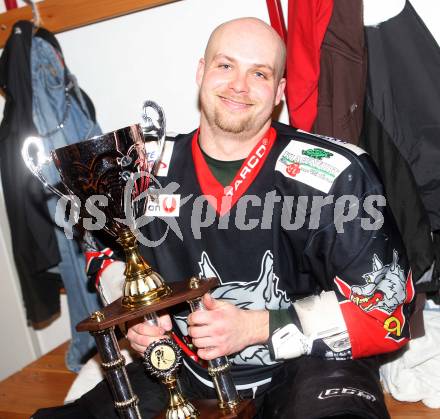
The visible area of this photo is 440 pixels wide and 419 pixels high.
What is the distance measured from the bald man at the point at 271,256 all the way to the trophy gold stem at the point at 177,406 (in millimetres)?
92

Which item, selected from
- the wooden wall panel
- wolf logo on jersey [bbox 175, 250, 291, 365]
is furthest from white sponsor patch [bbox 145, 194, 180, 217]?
the wooden wall panel

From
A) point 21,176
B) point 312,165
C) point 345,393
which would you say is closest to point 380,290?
point 345,393

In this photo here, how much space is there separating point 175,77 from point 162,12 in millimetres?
227

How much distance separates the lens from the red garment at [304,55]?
155cm

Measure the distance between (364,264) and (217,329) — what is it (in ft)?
1.21

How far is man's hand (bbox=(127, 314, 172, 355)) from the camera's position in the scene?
4.14 feet

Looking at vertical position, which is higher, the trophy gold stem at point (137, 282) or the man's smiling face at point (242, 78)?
the man's smiling face at point (242, 78)

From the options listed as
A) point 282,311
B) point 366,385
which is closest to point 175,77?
point 282,311

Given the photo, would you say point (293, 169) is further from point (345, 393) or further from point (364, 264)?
point (345, 393)

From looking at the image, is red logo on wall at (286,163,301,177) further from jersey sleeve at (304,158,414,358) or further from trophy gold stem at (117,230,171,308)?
trophy gold stem at (117,230,171,308)

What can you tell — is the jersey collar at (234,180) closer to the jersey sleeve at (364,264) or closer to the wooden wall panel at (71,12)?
the jersey sleeve at (364,264)

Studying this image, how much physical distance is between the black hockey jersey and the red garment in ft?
0.40

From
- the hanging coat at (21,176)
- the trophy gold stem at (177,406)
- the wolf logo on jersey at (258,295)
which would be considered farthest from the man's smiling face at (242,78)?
the hanging coat at (21,176)

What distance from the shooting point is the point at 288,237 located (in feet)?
4.59
